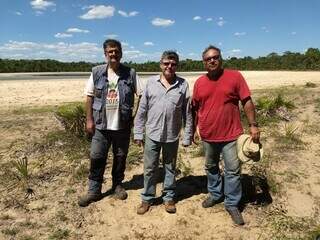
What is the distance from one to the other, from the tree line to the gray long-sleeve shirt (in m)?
37.4

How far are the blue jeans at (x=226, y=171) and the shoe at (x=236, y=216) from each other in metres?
0.05

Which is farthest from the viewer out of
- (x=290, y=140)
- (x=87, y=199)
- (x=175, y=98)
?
(x=290, y=140)

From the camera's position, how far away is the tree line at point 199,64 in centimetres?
4572

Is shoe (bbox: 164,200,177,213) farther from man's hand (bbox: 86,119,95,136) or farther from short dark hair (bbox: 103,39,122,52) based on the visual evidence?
short dark hair (bbox: 103,39,122,52)

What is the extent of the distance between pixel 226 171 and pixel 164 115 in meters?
0.95

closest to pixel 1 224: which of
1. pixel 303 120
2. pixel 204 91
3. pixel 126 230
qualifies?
pixel 126 230

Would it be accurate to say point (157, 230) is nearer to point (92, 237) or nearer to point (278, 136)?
point (92, 237)

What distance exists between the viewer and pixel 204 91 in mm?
4617

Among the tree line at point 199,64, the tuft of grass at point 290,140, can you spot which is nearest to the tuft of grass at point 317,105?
the tuft of grass at point 290,140

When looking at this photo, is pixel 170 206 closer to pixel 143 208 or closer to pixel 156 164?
pixel 143 208

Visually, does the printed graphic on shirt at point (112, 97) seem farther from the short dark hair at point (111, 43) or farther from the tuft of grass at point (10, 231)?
the tuft of grass at point (10, 231)

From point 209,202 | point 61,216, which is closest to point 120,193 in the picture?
point 61,216

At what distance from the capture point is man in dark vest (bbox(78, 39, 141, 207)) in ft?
16.0

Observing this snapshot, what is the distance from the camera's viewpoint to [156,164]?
4.91 meters
